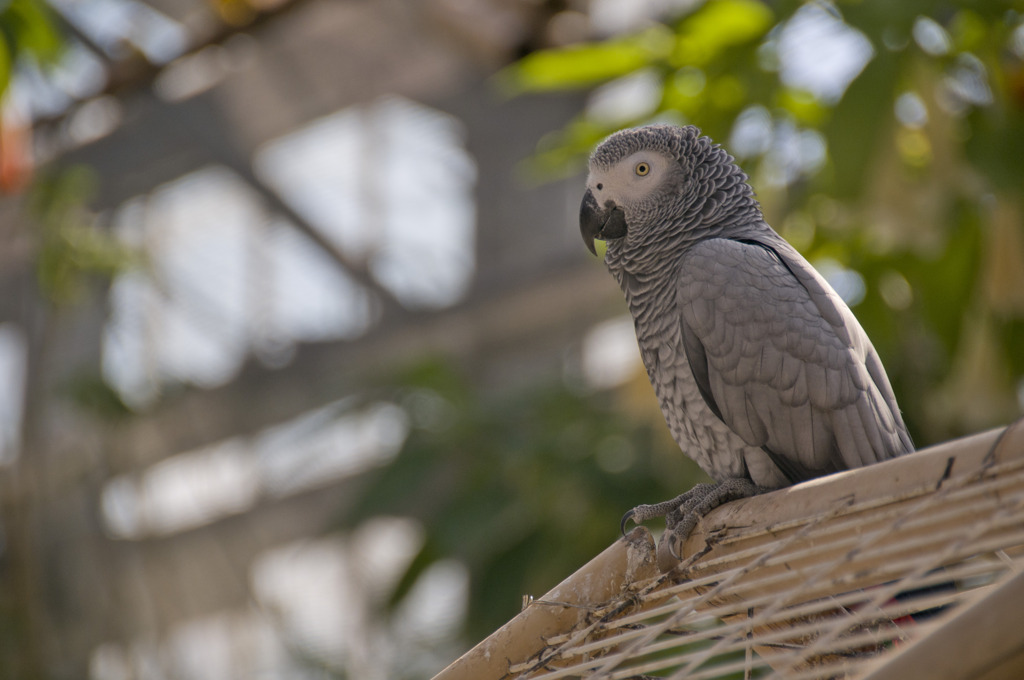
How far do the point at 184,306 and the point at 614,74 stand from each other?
11.1ft

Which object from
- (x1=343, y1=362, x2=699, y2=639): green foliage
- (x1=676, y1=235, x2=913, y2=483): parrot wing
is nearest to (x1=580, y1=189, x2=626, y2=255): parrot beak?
(x1=676, y1=235, x2=913, y2=483): parrot wing

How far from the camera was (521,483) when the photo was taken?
2635 mm

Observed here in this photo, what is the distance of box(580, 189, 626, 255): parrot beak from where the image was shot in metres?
1.32

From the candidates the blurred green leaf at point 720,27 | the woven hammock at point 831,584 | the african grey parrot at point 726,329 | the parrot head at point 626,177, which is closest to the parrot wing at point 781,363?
the african grey parrot at point 726,329

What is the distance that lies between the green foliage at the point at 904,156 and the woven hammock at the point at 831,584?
0.85 metres

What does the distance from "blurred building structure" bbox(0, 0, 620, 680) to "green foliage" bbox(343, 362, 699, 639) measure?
40 centimetres

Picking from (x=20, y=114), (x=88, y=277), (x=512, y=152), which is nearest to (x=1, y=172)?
(x=20, y=114)

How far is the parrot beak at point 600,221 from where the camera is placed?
1315 mm

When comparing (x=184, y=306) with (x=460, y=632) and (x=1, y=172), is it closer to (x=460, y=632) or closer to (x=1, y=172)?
(x=1, y=172)

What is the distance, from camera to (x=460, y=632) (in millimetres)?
2693

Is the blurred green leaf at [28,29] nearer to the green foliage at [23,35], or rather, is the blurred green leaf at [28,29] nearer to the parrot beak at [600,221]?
the green foliage at [23,35]

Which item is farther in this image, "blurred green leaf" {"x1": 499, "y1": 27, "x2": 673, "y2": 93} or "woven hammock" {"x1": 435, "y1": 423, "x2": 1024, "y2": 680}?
"blurred green leaf" {"x1": 499, "y1": 27, "x2": 673, "y2": 93}

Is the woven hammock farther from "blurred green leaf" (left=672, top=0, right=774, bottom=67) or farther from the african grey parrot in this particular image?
"blurred green leaf" (left=672, top=0, right=774, bottom=67)

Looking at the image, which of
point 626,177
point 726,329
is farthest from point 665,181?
point 726,329
